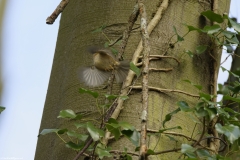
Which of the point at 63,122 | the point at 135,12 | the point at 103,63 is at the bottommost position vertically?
the point at 63,122

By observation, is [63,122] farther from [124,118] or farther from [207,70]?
[207,70]

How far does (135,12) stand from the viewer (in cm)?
143

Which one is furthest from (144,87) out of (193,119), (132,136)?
(193,119)

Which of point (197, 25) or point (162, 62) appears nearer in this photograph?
point (162, 62)

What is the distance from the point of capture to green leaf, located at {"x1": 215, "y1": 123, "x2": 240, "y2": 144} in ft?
4.05

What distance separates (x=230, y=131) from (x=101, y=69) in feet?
1.43

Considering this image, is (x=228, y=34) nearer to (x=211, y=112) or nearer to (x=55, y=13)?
(x=211, y=112)

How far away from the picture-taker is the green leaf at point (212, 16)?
149 cm

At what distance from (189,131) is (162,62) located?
0.21 metres

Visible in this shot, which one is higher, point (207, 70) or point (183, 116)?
point (207, 70)

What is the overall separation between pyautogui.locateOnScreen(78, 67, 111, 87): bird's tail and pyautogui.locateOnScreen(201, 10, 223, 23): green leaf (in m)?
0.32

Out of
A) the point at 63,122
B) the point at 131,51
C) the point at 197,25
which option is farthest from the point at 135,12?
the point at 63,122

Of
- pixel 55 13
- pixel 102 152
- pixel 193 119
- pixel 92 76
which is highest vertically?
pixel 55 13

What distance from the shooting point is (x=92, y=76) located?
4.83 ft
